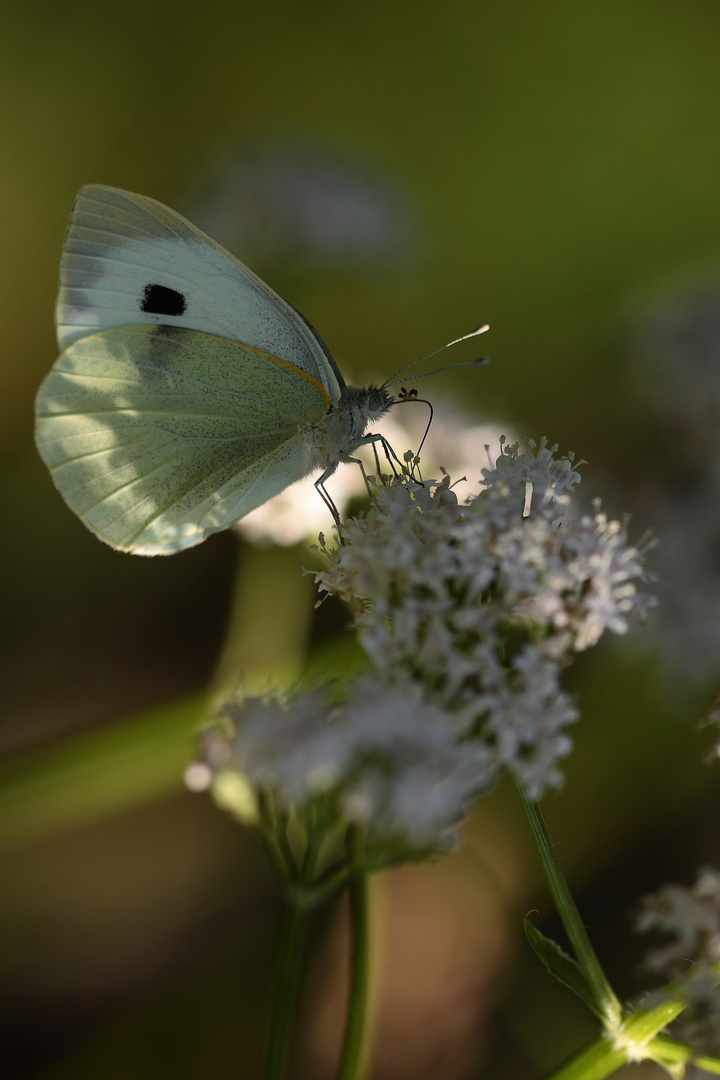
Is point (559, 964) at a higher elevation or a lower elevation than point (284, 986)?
lower

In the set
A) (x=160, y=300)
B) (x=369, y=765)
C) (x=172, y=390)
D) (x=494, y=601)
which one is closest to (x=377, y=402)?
(x=172, y=390)

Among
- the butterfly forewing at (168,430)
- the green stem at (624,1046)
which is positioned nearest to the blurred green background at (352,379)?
the butterfly forewing at (168,430)

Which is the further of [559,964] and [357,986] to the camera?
[357,986]

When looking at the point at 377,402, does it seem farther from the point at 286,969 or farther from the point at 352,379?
the point at 286,969

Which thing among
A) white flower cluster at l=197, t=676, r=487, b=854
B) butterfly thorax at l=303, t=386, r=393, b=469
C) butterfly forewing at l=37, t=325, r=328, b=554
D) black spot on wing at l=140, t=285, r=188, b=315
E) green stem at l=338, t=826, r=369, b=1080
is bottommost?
green stem at l=338, t=826, r=369, b=1080

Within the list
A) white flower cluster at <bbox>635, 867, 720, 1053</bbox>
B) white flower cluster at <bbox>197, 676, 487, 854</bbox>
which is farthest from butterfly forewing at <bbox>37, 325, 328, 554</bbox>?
white flower cluster at <bbox>635, 867, 720, 1053</bbox>

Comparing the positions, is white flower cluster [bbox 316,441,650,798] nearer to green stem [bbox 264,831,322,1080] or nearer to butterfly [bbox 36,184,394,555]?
green stem [bbox 264,831,322,1080]

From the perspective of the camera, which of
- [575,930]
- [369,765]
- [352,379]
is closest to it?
[369,765]

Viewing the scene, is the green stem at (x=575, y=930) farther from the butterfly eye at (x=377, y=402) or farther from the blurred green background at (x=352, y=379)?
the butterfly eye at (x=377, y=402)
